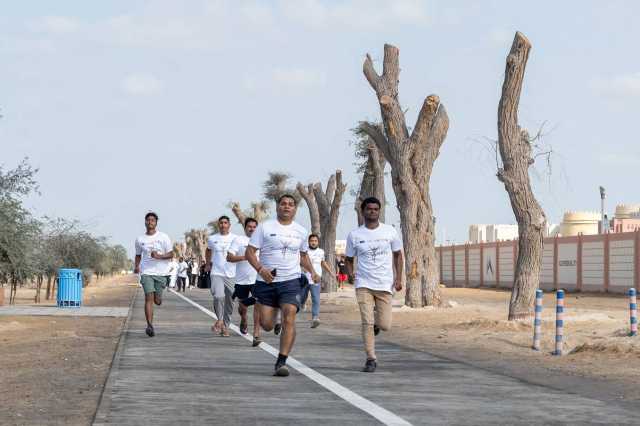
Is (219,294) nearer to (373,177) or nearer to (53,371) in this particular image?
(53,371)

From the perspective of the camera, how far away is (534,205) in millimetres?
24812

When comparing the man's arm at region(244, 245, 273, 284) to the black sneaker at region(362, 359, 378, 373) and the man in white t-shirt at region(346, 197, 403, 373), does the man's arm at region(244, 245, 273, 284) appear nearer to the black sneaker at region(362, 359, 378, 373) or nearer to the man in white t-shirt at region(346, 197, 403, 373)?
→ the man in white t-shirt at region(346, 197, 403, 373)

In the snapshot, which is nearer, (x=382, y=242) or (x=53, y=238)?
(x=382, y=242)

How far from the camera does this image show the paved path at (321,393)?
353 inches

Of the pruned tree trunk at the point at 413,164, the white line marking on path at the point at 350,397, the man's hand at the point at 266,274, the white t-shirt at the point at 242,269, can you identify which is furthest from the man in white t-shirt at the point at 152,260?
the pruned tree trunk at the point at 413,164

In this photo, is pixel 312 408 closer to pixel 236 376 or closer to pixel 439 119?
pixel 236 376

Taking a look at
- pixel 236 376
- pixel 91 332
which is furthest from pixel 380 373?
pixel 91 332

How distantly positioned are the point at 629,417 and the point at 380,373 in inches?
157

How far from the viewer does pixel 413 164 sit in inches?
1275

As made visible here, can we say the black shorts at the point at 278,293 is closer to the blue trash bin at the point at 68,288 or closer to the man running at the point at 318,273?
the man running at the point at 318,273

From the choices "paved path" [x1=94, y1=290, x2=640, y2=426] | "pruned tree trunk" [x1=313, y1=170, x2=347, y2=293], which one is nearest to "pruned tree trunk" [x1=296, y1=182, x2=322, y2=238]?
"pruned tree trunk" [x1=313, y1=170, x2=347, y2=293]

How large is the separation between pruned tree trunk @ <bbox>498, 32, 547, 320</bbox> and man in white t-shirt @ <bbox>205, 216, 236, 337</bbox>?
777cm

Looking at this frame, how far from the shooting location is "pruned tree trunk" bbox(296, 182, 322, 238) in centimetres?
5761

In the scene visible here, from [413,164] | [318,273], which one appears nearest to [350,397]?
[318,273]
